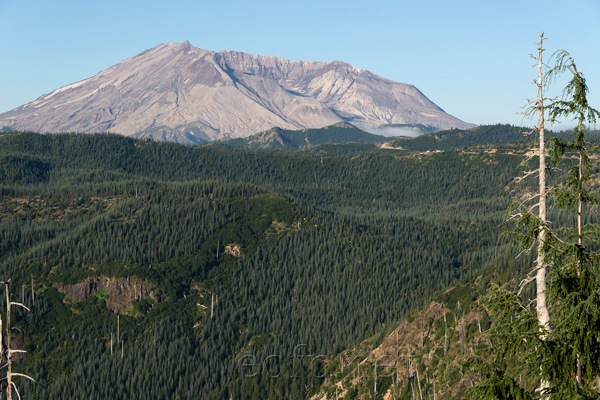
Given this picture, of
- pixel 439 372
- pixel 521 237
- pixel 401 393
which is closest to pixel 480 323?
pixel 439 372

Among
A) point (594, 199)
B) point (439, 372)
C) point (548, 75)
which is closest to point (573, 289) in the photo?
point (594, 199)

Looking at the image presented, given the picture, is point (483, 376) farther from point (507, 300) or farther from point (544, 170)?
point (544, 170)

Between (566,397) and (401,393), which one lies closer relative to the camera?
(566,397)

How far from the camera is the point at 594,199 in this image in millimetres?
27984

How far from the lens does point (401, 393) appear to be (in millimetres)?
194750

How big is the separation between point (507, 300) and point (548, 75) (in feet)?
37.1

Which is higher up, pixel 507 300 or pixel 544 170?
pixel 544 170

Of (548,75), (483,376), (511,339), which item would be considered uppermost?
(548,75)

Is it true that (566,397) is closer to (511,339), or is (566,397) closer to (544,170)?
(511,339)

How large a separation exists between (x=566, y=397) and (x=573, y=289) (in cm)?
475

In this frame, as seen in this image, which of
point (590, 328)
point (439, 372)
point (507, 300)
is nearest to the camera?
point (590, 328)

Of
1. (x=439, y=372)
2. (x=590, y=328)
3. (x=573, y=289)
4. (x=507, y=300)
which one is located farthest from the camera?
(x=439, y=372)

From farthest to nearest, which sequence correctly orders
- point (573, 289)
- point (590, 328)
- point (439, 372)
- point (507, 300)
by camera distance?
1. point (439, 372)
2. point (507, 300)
3. point (573, 289)
4. point (590, 328)

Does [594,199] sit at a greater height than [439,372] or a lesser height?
greater
